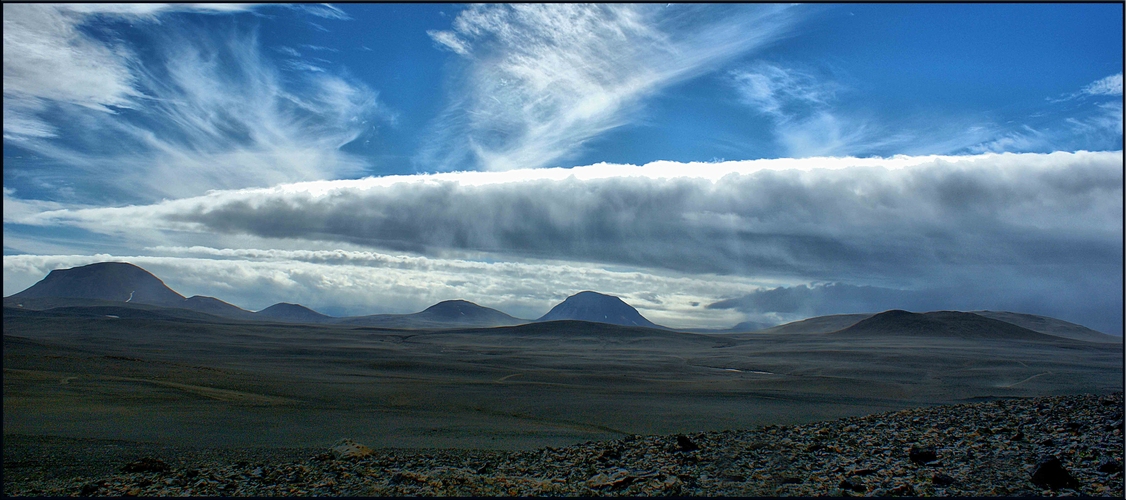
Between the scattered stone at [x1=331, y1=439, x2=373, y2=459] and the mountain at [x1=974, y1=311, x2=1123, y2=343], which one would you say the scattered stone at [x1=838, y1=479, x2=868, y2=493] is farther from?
the mountain at [x1=974, y1=311, x2=1123, y2=343]

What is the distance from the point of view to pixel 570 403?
977 inches

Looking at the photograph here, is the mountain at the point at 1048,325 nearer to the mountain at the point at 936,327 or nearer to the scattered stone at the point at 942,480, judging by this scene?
the mountain at the point at 936,327

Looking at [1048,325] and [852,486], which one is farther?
[1048,325]

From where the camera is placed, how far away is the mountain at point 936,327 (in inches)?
4606

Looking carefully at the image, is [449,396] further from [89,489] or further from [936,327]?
[936,327]

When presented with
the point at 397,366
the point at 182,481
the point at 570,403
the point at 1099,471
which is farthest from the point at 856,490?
the point at 397,366

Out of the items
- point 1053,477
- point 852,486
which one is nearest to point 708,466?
point 852,486

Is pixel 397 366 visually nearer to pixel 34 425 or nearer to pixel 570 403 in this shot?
pixel 570 403

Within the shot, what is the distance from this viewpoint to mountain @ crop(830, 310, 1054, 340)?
384 feet

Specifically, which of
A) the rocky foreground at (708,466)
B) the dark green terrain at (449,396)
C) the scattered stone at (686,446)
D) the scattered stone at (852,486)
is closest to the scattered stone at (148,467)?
the rocky foreground at (708,466)

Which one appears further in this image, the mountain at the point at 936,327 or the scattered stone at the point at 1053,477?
the mountain at the point at 936,327

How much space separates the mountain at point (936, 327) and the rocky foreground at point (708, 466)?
117842 millimetres

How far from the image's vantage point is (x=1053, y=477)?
7.82m

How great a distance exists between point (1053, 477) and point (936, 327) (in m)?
136
